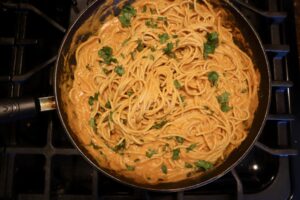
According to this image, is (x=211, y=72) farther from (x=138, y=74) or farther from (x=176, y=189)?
(x=176, y=189)

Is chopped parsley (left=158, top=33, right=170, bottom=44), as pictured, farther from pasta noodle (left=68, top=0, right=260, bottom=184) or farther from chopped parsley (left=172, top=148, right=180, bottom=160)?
chopped parsley (left=172, top=148, right=180, bottom=160)

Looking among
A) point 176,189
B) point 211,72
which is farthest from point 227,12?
point 176,189

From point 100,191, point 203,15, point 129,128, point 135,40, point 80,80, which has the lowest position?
point 100,191

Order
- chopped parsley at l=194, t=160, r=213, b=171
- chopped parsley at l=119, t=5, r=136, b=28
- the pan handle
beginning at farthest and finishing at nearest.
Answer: chopped parsley at l=119, t=5, r=136, b=28, chopped parsley at l=194, t=160, r=213, b=171, the pan handle

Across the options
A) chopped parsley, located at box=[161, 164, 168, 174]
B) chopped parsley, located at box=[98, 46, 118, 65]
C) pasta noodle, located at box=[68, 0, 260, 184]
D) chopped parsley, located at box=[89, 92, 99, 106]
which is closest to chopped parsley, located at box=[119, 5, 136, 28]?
pasta noodle, located at box=[68, 0, 260, 184]

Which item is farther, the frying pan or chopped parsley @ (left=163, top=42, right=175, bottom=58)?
chopped parsley @ (left=163, top=42, right=175, bottom=58)

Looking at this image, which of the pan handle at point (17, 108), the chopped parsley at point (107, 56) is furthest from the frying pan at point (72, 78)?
the chopped parsley at point (107, 56)
